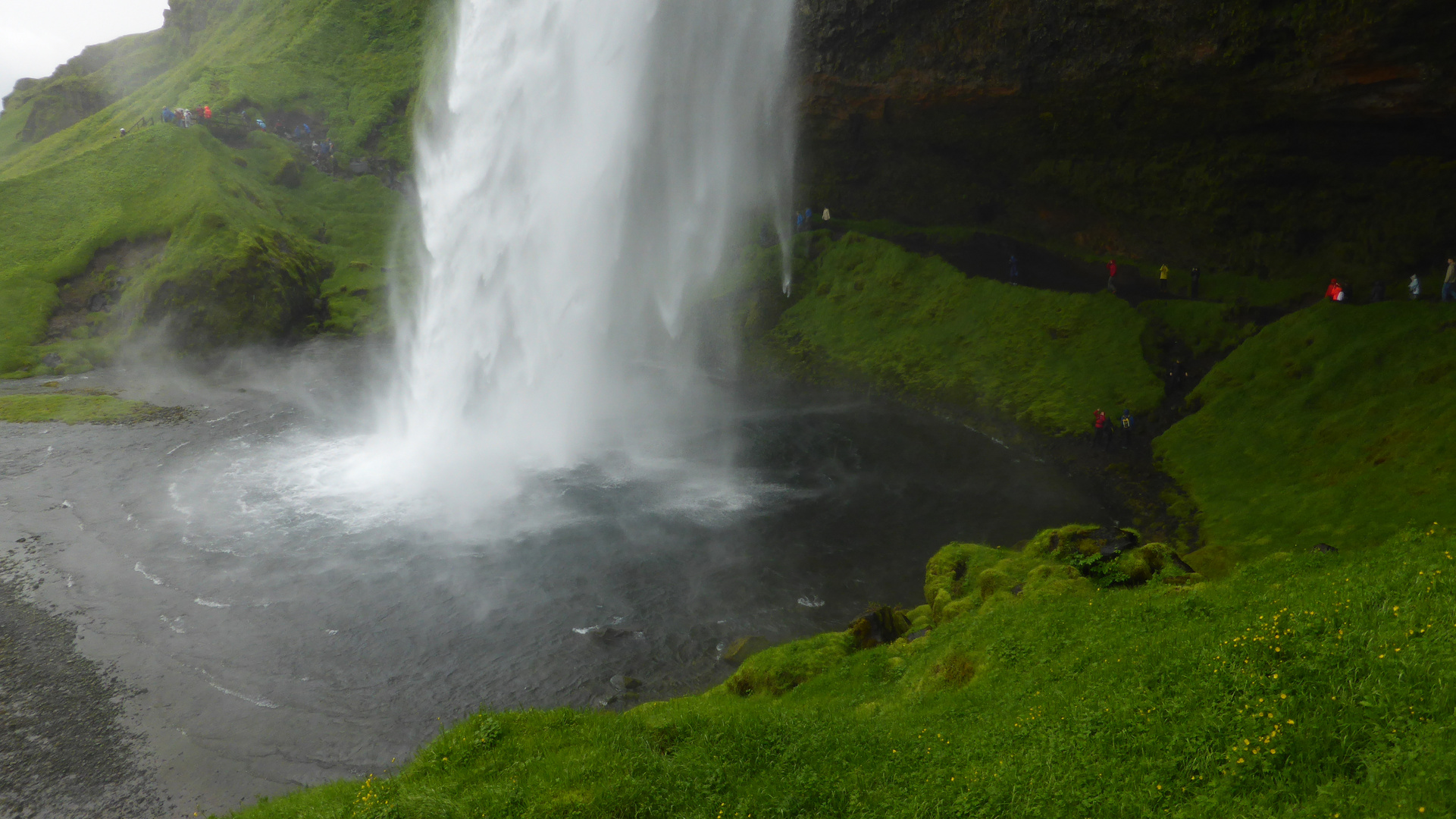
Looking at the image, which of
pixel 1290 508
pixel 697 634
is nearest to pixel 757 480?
pixel 697 634

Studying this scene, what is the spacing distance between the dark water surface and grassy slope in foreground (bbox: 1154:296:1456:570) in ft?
19.4

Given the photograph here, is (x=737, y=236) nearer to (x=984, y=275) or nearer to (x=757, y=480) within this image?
(x=984, y=275)

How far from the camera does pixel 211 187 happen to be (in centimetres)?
7181

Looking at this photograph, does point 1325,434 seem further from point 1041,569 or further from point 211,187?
point 211,187

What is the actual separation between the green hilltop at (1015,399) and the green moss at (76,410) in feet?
1.16

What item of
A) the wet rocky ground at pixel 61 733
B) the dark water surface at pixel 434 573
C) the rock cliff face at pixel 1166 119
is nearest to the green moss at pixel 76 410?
the dark water surface at pixel 434 573

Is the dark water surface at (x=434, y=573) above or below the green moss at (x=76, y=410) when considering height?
below

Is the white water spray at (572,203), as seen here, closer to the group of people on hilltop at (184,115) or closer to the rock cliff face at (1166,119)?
the rock cliff face at (1166,119)

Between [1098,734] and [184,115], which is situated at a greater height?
[184,115]

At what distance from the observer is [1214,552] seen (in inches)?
1075

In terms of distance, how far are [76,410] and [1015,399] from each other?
53.7 meters

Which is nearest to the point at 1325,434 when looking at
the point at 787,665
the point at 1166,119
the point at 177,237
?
the point at 1166,119

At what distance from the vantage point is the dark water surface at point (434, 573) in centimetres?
2086

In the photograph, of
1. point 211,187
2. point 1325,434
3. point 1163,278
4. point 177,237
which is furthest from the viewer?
point 211,187
